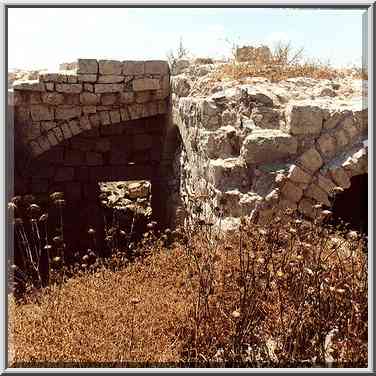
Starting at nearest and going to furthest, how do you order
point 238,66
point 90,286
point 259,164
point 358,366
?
1. point 358,366
2. point 90,286
3. point 259,164
4. point 238,66

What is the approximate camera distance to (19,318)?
4.52 m

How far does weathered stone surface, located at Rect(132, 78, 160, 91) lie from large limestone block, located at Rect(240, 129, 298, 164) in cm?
321

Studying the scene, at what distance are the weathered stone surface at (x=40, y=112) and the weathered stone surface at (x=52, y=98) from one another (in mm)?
120

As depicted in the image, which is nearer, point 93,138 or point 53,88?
point 53,88

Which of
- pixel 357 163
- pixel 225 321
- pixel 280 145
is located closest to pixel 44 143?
pixel 280 145

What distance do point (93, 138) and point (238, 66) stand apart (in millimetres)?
3423

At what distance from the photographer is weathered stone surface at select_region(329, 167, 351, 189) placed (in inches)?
214

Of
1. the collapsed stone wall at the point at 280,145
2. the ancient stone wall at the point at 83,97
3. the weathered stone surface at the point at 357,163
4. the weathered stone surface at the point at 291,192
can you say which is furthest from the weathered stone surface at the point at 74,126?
the weathered stone surface at the point at 357,163

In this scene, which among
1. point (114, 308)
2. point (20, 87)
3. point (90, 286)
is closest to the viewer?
point (114, 308)

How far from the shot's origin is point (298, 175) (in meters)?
5.50

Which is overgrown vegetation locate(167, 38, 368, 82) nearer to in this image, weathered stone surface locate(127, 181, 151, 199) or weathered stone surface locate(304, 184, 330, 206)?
weathered stone surface locate(304, 184, 330, 206)

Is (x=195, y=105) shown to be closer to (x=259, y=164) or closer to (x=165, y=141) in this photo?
(x=259, y=164)

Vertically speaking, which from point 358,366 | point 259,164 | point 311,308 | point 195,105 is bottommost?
point 358,366

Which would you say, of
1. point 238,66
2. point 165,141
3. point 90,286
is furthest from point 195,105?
point 90,286
